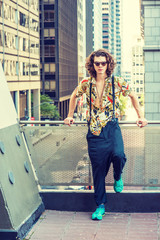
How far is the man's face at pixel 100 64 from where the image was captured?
13.2 feet

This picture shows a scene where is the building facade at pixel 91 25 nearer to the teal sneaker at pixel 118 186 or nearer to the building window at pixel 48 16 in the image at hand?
the building window at pixel 48 16

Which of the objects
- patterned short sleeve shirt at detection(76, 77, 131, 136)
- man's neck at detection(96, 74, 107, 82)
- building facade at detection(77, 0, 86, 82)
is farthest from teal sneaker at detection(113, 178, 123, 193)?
building facade at detection(77, 0, 86, 82)

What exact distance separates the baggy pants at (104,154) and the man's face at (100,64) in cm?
50

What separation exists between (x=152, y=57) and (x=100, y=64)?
2058cm

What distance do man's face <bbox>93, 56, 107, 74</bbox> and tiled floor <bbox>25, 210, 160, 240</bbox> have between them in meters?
1.47

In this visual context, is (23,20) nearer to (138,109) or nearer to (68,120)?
(68,120)

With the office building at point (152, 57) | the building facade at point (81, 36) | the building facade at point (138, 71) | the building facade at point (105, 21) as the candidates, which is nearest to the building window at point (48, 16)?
the building facade at point (81, 36)

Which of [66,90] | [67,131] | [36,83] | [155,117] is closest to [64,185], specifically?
[67,131]

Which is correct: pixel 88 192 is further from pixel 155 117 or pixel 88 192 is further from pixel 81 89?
pixel 155 117

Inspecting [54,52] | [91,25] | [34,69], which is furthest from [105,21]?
[34,69]

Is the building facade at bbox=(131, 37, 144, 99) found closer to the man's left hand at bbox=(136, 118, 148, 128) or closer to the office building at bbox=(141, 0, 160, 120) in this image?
the office building at bbox=(141, 0, 160, 120)

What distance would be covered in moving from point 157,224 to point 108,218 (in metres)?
0.52

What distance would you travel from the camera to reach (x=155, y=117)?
910 inches

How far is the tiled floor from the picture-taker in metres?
3.72
